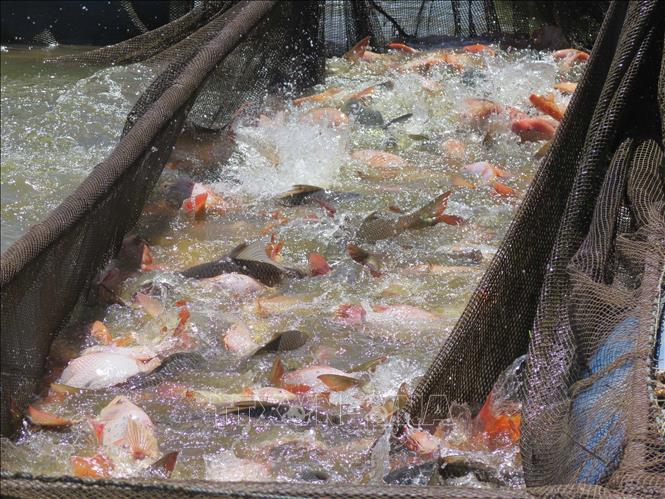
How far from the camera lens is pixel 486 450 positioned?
3.20 m

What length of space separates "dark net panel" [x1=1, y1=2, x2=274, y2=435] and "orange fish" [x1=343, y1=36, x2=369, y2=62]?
2.95m

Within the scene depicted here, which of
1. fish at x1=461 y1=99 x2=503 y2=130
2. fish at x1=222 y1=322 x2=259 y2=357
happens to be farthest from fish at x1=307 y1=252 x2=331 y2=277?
fish at x1=461 y1=99 x2=503 y2=130

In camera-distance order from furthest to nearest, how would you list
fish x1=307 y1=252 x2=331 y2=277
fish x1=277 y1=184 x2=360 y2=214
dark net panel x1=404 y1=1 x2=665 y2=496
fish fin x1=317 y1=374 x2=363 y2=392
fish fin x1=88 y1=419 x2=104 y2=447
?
1. fish x1=277 y1=184 x2=360 y2=214
2. fish x1=307 y1=252 x2=331 y2=277
3. fish fin x1=317 y1=374 x2=363 y2=392
4. fish fin x1=88 y1=419 x2=104 y2=447
5. dark net panel x1=404 y1=1 x2=665 y2=496

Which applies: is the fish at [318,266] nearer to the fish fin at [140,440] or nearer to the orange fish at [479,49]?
the fish fin at [140,440]

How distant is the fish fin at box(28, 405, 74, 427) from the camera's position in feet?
11.0

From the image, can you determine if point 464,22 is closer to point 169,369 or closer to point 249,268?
point 249,268

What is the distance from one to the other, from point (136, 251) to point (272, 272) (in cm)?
78

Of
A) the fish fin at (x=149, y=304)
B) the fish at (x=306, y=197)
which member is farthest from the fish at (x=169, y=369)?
the fish at (x=306, y=197)

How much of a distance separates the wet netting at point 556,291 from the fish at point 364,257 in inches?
47.8

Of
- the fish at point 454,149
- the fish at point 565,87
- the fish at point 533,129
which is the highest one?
the fish at point 565,87

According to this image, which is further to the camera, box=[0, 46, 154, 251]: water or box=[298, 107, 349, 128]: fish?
box=[298, 107, 349, 128]: fish

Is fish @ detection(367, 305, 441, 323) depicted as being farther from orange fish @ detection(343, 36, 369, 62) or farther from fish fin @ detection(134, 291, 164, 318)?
orange fish @ detection(343, 36, 369, 62)

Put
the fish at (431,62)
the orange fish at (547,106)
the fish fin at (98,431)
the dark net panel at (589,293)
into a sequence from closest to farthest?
the dark net panel at (589,293) → the fish fin at (98,431) → the orange fish at (547,106) → the fish at (431,62)

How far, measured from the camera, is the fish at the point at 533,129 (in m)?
6.48
